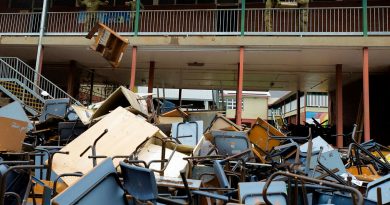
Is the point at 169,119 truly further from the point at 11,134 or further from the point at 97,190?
the point at 97,190

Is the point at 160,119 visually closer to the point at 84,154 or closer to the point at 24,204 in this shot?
the point at 84,154

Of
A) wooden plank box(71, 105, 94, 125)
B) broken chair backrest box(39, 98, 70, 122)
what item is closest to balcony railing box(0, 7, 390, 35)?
broken chair backrest box(39, 98, 70, 122)

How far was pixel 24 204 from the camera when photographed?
3361 millimetres

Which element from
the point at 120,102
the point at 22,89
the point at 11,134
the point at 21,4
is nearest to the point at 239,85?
the point at 120,102

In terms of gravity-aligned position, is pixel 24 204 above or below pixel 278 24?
below

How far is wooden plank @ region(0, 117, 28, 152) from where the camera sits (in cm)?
589

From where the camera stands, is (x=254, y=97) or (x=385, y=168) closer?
(x=385, y=168)

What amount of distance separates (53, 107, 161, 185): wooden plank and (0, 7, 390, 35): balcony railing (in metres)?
7.51

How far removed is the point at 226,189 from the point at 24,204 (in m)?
1.83

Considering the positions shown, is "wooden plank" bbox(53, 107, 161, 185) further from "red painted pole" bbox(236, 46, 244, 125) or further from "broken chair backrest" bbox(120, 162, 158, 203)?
"red painted pole" bbox(236, 46, 244, 125)

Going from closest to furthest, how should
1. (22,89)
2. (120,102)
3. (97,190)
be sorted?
(97,190) < (120,102) < (22,89)

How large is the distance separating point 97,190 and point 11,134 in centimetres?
345

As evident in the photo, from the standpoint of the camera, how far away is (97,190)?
3193 millimetres

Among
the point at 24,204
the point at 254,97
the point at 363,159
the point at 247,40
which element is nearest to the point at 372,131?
the point at 247,40
